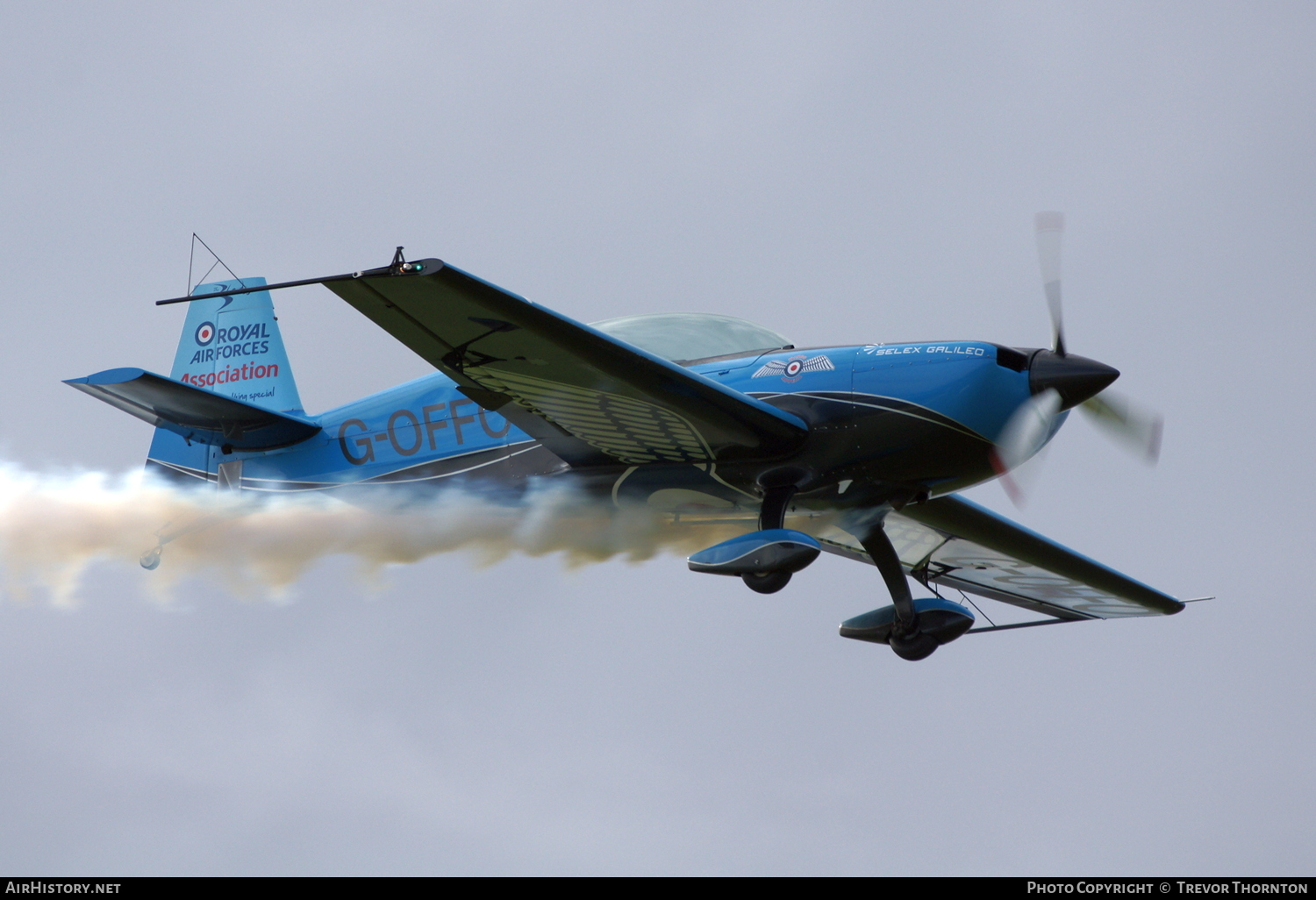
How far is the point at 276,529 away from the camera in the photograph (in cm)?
1528

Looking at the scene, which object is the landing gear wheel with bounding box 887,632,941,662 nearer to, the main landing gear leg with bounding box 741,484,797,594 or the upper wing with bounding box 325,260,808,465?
the main landing gear leg with bounding box 741,484,797,594

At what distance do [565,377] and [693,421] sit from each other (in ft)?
3.88

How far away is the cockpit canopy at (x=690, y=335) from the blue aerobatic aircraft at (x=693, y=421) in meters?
0.02

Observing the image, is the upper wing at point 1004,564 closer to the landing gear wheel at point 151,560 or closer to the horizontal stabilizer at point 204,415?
the horizontal stabilizer at point 204,415

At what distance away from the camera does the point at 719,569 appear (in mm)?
11336

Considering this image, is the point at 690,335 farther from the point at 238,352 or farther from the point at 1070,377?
the point at 238,352

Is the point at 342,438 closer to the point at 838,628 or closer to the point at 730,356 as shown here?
the point at 730,356

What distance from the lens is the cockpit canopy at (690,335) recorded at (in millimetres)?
12875

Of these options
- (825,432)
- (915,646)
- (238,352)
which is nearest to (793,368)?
(825,432)

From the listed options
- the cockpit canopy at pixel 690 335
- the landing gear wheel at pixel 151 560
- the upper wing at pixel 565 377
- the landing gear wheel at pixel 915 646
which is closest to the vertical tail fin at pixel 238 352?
the landing gear wheel at pixel 151 560

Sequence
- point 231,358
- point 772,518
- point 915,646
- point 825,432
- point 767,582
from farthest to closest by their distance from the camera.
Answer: point 231,358 < point 915,646 < point 772,518 < point 825,432 < point 767,582

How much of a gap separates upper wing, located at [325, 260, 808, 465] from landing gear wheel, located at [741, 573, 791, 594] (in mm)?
1166

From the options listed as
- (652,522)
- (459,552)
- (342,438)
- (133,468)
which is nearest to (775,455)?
(652,522)

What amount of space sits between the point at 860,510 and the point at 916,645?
189 cm
